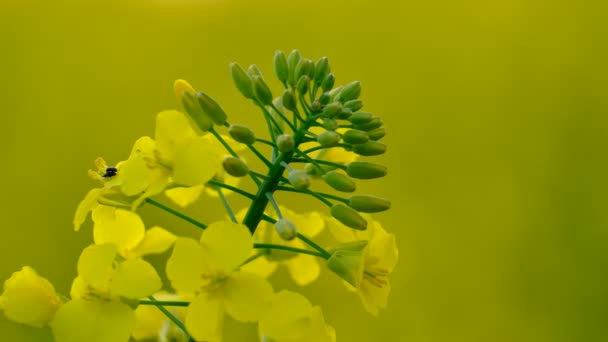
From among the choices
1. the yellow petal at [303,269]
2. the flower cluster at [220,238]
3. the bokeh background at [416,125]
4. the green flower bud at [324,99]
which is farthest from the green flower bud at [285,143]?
the bokeh background at [416,125]

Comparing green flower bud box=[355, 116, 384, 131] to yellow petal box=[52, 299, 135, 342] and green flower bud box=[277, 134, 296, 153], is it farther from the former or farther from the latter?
yellow petal box=[52, 299, 135, 342]

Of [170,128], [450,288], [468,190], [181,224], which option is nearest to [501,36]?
[468,190]

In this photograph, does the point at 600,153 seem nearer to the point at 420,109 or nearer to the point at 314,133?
the point at 420,109

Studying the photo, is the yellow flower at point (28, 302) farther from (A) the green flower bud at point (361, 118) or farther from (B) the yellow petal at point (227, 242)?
(A) the green flower bud at point (361, 118)

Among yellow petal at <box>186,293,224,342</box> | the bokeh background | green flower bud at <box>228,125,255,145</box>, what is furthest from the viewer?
the bokeh background

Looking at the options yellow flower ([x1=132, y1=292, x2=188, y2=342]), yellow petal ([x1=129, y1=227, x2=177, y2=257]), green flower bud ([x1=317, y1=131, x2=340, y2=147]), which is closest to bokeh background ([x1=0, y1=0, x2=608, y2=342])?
yellow flower ([x1=132, y1=292, x2=188, y2=342])

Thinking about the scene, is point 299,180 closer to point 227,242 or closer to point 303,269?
point 227,242

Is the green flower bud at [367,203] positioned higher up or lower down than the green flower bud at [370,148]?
lower down
